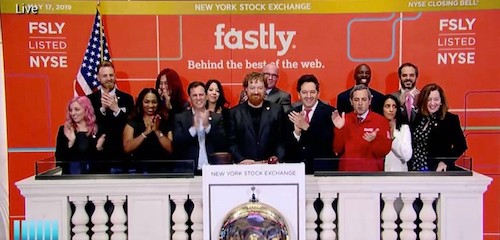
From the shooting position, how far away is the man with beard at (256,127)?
3480 mm

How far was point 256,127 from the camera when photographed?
11.4 feet

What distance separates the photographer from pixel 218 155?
3.42m

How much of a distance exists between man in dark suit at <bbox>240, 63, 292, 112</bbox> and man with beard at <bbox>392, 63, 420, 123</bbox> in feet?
2.88

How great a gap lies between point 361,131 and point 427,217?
1150 millimetres

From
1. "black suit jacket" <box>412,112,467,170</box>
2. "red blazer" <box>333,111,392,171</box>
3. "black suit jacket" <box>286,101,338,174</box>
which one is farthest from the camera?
"black suit jacket" <box>286,101,338,174</box>

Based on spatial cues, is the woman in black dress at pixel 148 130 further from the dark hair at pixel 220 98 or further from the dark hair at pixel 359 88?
the dark hair at pixel 359 88

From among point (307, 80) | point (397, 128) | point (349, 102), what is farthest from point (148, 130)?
point (397, 128)

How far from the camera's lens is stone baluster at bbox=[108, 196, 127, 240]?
230cm

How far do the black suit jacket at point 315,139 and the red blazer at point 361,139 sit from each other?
80 mm

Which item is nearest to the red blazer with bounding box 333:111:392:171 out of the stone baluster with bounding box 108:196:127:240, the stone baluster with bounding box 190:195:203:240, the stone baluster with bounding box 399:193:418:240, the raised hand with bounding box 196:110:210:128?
the stone baluster with bounding box 399:193:418:240

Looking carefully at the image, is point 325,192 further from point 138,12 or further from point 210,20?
point 138,12

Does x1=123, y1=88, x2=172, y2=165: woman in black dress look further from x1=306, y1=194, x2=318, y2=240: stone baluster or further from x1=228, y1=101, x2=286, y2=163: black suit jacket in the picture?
x1=306, y1=194, x2=318, y2=240: stone baluster

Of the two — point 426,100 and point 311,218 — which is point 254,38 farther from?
point 311,218

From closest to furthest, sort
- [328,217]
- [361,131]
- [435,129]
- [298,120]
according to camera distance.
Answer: [328,217]
[361,131]
[435,129]
[298,120]
